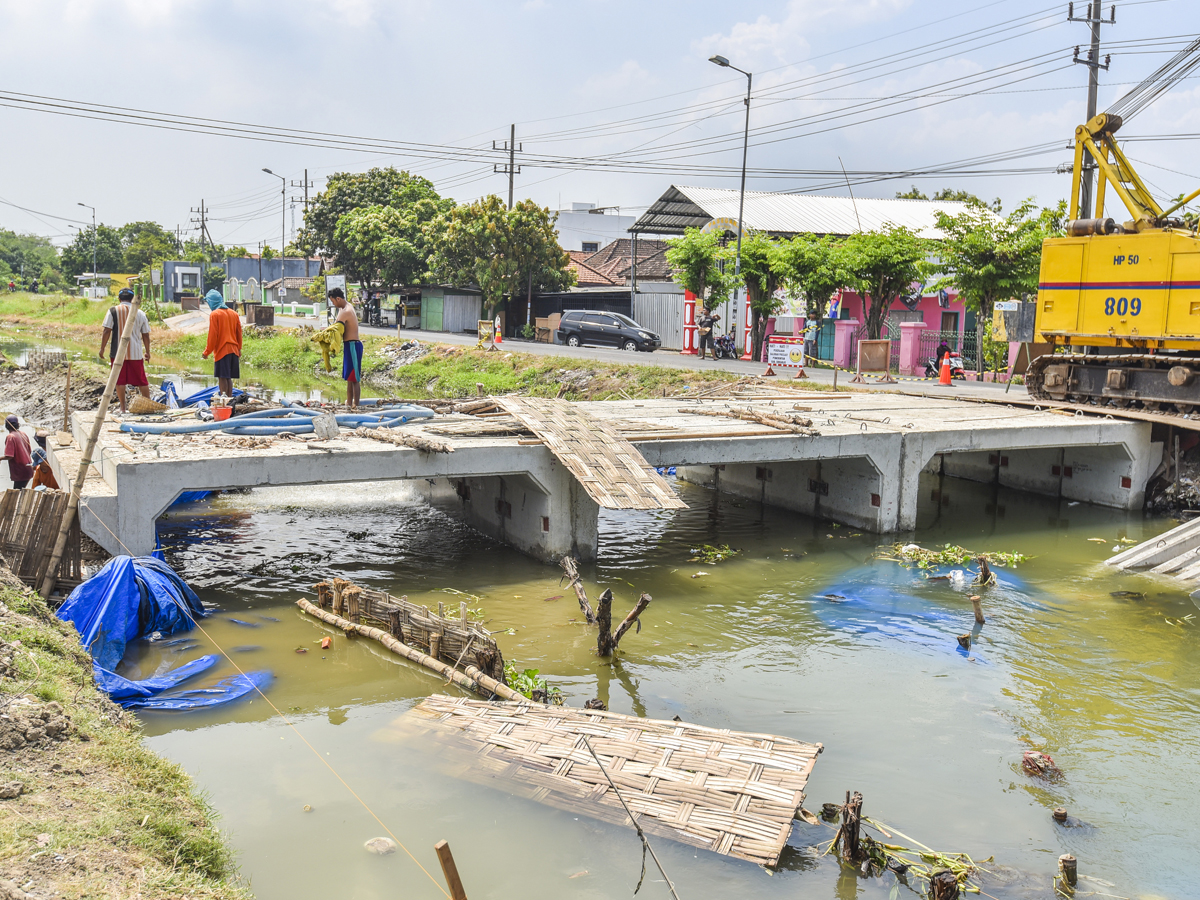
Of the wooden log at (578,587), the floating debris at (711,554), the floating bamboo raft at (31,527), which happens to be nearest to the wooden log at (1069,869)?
the wooden log at (578,587)

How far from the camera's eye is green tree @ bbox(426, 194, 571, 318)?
44.4m

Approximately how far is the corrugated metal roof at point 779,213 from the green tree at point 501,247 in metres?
4.41

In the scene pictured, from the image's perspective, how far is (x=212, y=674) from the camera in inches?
358

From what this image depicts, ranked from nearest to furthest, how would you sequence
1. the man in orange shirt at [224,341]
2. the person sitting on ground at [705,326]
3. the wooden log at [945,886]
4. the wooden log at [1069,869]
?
the wooden log at [945,886]
the wooden log at [1069,869]
the man in orange shirt at [224,341]
the person sitting on ground at [705,326]

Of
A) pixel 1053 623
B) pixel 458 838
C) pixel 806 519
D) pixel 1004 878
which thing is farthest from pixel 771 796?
pixel 806 519

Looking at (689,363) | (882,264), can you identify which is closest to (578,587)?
(882,264)

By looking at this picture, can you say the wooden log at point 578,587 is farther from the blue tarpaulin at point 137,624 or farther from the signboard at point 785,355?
the signboard at point 785,355

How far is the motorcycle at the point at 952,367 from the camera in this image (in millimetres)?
29422

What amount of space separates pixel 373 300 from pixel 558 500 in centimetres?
4660

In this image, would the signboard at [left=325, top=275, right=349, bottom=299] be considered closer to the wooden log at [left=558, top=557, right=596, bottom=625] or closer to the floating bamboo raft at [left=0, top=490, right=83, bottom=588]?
the floating bamboo raft at [left=0, top=490, right=83, bottom=588]

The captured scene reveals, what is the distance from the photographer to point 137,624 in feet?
31.5

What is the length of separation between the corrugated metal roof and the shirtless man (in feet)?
92.1

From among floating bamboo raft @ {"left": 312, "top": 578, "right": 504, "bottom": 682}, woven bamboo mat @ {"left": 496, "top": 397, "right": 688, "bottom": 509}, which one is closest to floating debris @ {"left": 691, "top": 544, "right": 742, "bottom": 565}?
woven bamboo mat @ {"left": 496, "top": 397, "right": 688, "bottom": 509}

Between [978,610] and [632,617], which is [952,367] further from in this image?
[632,617]
